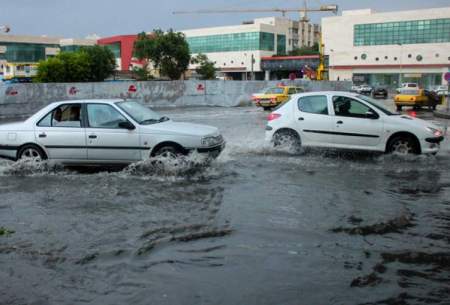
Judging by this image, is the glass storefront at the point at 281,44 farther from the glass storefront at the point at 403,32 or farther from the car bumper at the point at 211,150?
the car bumper at the point at 211,150

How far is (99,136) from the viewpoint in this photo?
32.4 feet

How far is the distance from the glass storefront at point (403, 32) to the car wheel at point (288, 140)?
8786 cm

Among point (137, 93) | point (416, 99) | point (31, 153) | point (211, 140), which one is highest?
point (137, 93)

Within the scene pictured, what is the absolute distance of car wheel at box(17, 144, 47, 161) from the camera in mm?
10188

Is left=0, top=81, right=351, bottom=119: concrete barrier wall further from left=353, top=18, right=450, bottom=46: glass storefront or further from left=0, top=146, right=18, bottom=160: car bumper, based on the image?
left=353, top=18, right=450, bottom=46: glass storefront

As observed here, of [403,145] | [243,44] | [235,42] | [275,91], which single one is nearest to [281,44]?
[243,44]

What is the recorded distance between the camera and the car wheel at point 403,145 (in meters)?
11.2

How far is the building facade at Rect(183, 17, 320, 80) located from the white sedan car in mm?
96594

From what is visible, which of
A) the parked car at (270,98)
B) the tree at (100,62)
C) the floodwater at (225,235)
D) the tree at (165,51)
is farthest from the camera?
the tree at (165,51)

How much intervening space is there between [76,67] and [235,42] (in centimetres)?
6053

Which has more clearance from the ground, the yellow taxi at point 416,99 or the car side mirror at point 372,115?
the yellow taxi at point 416,99

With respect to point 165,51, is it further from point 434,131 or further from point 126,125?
point 126,125

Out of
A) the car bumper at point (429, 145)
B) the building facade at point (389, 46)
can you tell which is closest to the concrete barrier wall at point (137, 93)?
the car bumper at point (429, 145)

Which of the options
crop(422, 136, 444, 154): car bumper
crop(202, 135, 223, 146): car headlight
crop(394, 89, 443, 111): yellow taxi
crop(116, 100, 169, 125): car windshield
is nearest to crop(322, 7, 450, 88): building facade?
crop(394, 89, 443, 111): yellow taxi
